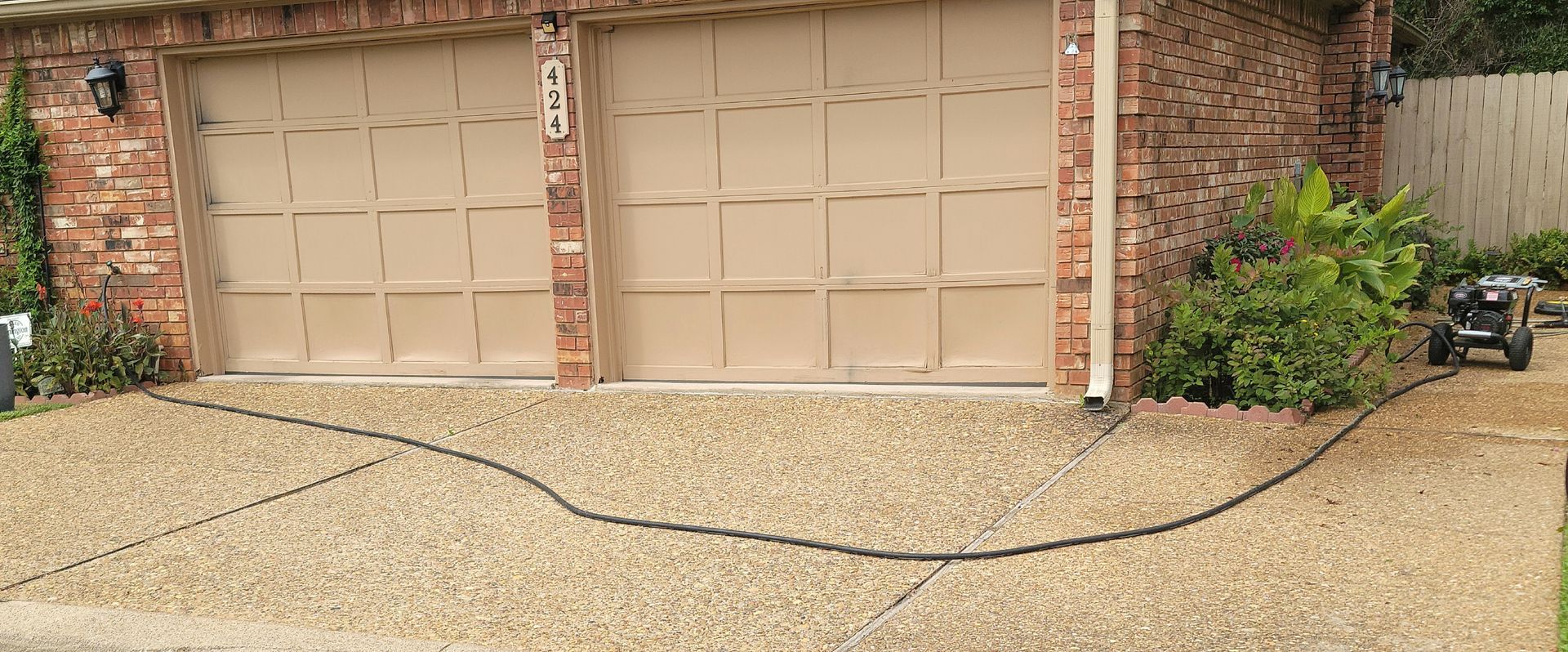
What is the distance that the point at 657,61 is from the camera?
23.3 ft

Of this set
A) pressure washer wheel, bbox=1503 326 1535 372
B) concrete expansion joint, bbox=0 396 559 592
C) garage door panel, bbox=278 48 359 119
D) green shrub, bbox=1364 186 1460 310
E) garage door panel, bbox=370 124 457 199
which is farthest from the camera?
green shrub, bbox=1364 186 1460 310

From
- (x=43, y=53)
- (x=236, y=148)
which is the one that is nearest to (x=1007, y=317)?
(x=236, y=148)

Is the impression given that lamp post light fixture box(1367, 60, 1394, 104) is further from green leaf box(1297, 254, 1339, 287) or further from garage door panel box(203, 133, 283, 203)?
garage door panel box(203, 133, 283, 203)

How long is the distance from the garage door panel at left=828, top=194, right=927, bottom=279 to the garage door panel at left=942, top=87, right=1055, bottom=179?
1.07 feet

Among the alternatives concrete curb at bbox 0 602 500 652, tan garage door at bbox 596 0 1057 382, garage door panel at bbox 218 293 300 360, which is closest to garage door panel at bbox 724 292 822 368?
tan garage door at bbox 596 0 1057 382

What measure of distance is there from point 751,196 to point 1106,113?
2135mm

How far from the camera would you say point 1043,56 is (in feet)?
21.1

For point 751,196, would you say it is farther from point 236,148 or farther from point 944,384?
point 236,148

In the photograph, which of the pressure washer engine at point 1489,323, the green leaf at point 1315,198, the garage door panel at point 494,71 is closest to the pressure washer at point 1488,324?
the pressure washer engine at point 1489,323

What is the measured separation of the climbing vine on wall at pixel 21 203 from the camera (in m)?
8.10

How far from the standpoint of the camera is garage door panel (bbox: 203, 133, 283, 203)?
26.3ft

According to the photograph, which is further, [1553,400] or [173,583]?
[1553,400]

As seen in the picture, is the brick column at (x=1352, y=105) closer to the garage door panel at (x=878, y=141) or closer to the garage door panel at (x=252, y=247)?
the garage door panel at (x=878, y=141)

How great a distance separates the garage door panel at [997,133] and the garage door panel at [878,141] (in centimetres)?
16
